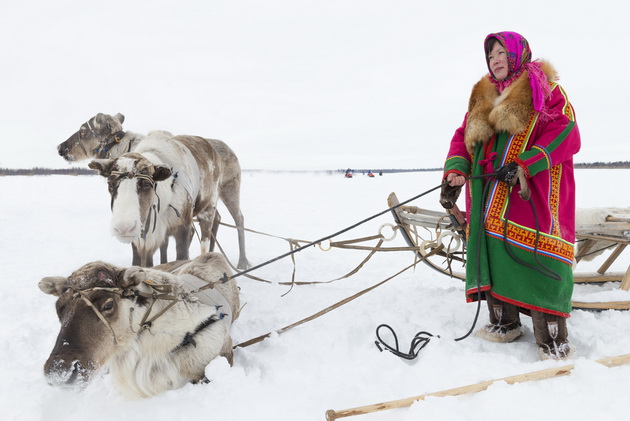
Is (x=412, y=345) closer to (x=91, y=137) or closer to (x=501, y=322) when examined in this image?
(x=501, y=322)

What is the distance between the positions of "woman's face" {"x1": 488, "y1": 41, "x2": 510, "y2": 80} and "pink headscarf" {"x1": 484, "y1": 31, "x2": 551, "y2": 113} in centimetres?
3

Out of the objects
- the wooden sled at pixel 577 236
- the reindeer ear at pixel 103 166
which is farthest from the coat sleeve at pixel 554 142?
the reindeer ear at pixel 103 166

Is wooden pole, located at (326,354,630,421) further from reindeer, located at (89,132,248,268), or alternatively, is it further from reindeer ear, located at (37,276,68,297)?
reindeer, located at (89,132,248,268)

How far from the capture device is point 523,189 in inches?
98.2

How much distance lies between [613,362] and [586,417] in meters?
0.65

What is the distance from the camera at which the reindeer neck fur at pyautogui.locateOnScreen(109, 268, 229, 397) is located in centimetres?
225

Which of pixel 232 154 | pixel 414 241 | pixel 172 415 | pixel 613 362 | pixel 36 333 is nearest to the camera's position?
pixel 172 415

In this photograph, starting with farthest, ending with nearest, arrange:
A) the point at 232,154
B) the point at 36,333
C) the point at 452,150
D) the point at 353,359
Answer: the point at 232,154 → the point at 36,333 → the point at 452,150 → the point at 353,359

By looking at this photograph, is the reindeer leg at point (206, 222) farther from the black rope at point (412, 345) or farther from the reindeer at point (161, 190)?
the black rope at point (412, 345)

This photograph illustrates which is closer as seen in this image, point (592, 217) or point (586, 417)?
point (586, 417)

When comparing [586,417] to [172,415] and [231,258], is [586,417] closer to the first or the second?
[172,415]

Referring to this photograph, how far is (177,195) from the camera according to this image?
4.41 metres

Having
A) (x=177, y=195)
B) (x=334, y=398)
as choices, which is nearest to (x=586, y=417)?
(x=334, y=398)

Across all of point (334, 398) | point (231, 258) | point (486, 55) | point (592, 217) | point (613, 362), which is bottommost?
point (231, 258)
